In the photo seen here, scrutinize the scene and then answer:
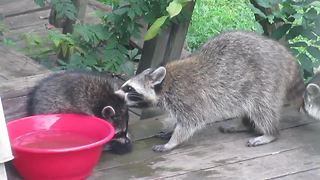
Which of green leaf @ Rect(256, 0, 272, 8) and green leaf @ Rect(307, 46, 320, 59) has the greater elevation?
green leaf @ Rect(256, 0, 272, 8)

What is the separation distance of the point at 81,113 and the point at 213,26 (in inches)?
133

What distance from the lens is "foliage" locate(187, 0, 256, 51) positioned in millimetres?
6746

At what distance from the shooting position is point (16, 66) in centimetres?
494

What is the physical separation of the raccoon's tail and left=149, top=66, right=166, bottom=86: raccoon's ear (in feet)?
2.55

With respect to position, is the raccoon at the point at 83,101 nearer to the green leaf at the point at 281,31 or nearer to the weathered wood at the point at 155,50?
the weathered wood at the point at 155,50

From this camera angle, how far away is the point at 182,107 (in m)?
3.98

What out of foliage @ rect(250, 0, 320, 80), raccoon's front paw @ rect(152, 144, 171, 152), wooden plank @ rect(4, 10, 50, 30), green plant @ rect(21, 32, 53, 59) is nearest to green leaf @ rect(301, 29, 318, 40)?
foliage @ rect(250, 0, 320, 80)

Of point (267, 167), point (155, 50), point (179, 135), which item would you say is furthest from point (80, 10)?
point (267, 167)

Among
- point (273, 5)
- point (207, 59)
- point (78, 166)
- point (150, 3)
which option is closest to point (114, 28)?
point (150, 3)

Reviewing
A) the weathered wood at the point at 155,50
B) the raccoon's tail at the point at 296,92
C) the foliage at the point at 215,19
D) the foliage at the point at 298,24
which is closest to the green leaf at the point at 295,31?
the foliage at the point at 298,24

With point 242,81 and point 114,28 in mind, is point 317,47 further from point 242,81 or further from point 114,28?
point 114,28

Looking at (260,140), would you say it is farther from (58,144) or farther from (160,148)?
(58,144)

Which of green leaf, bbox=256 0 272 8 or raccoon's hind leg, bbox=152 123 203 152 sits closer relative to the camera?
raccoon's hind leg, bbox=152 123 203 152

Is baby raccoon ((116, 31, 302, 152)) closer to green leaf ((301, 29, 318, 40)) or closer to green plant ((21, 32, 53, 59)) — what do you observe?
green leaf ((301, 29, 318, 40))
